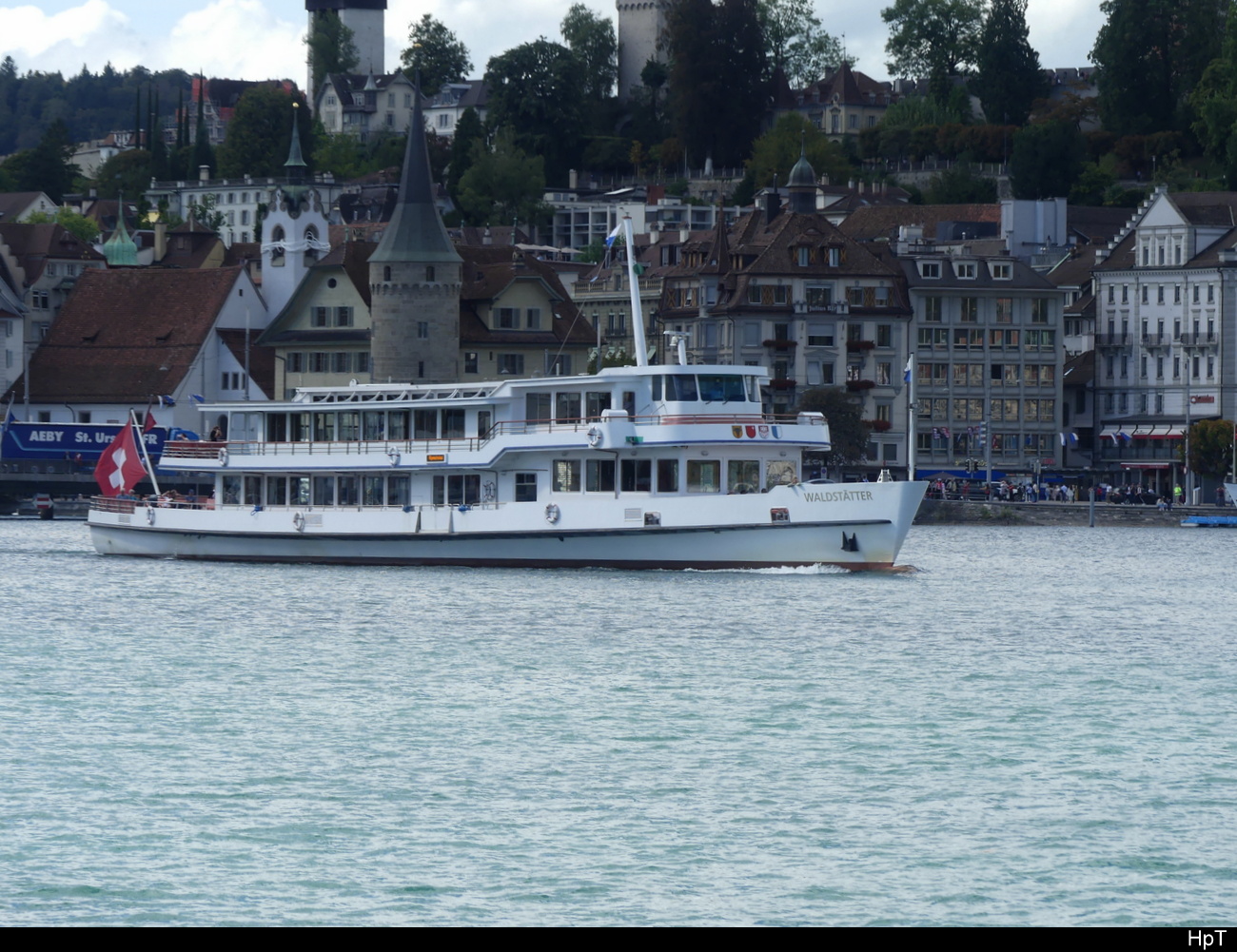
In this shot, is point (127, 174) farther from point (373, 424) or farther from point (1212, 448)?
point (373, 424)

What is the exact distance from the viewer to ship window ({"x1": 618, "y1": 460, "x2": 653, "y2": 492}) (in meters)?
53.6

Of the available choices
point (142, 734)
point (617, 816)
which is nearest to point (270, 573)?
point (142, 734)

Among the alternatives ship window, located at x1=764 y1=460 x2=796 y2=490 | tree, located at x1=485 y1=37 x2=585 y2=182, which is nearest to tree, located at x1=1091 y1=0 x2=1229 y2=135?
tree, located at x1=485 y1=37 x2=585 y2=182

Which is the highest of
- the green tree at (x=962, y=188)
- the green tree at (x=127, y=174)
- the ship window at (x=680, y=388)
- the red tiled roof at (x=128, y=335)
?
the green tree at (x=127, y=174)

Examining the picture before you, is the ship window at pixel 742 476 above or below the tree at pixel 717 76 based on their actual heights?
below

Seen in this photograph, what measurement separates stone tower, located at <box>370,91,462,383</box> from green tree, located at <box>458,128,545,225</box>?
158 ft

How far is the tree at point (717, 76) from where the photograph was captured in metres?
151

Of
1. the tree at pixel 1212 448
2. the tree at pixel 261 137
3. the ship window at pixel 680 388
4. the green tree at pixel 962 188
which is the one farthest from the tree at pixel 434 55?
the ship window at pixel 680 388

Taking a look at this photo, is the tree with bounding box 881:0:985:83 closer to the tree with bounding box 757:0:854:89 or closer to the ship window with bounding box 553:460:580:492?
the tree with bounding box 757:0:854:89

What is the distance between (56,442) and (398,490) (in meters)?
44.3

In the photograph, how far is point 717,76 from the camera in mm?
152000

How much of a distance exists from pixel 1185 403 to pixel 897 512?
2411 inches

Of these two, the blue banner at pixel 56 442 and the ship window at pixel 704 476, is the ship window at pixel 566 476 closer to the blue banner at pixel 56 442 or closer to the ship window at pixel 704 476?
the ship window at pixel 704 476

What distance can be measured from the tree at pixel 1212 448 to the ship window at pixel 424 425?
51995 mm
